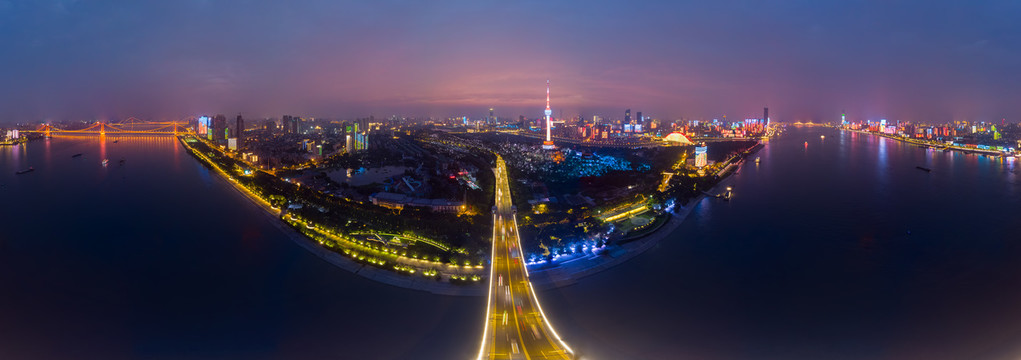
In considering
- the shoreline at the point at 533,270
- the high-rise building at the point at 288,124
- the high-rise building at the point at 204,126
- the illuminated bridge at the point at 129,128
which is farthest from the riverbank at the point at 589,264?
the illuminated bridge at the point at 129,128

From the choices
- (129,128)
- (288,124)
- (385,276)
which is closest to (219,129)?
(288,124)

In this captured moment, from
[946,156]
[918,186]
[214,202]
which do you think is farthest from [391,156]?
[946,156]

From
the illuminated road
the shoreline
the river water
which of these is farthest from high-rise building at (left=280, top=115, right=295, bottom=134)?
the illuminated road

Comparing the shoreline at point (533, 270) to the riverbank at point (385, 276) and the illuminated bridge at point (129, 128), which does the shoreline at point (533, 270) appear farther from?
the illuminated bridge at point (129, 128)

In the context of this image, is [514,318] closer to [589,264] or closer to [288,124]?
[589,264]

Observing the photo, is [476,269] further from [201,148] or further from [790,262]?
[201,148]
